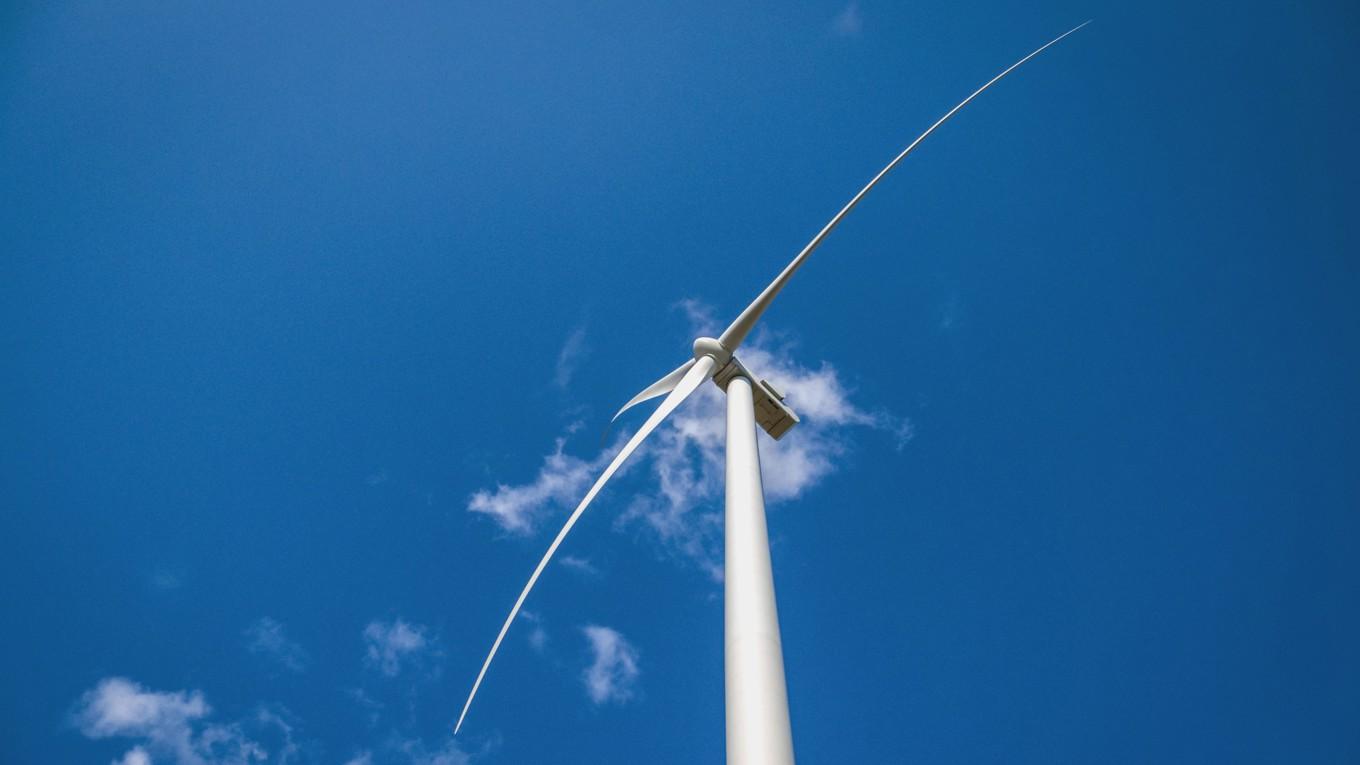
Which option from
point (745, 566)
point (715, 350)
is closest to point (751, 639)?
point (745, 566)

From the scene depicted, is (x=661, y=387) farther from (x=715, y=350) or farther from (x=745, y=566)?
(x=745, y=566)

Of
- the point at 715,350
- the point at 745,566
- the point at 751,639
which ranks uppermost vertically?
the point at 715,350

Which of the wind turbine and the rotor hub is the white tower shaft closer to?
the wind turbine

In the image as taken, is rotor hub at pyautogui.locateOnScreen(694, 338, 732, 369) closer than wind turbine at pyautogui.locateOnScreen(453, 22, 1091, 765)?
No

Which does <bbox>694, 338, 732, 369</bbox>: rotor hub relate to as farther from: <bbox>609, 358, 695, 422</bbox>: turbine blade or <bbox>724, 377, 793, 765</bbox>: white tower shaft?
<bbox>724, 377, 793, 765</bbox>: white tower shaft

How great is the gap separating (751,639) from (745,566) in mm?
1360

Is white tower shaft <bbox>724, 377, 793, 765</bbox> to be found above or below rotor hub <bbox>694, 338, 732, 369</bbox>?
below

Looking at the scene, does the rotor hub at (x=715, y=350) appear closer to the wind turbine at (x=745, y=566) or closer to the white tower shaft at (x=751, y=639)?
the wind turbine at (x=745, y=566)

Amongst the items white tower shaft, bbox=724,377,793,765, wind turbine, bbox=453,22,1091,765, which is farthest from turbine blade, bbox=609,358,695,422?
white tower shaft, bbox=724,377,793,765

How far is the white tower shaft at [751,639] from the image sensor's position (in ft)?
23.4

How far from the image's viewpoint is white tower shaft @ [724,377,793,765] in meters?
7.14

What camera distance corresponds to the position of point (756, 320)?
17.5m

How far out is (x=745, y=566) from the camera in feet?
31.1

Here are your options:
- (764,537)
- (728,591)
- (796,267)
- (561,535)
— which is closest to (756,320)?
(796,267)
